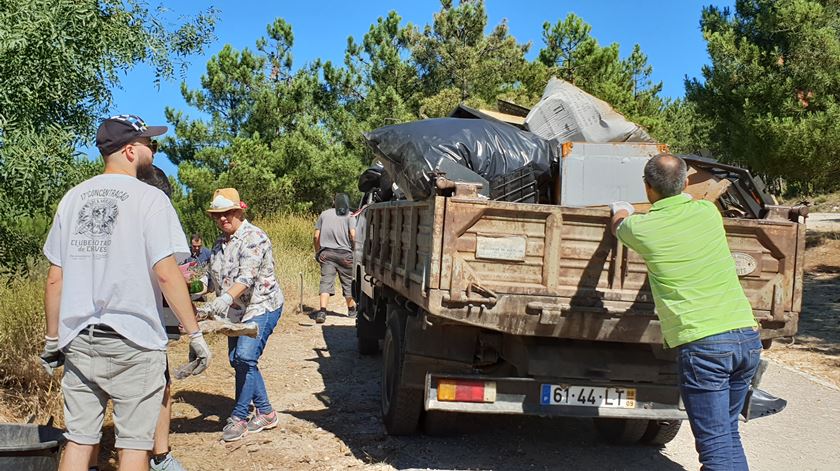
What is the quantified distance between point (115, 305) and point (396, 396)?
2.39 meters

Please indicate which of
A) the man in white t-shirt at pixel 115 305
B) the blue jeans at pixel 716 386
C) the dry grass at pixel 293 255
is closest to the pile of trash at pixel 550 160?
the blue jeans at pixel 716 386

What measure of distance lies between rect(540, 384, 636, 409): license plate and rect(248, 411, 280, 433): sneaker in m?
2.03

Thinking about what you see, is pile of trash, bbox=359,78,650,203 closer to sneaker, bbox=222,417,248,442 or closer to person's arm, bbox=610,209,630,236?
person's arm, bbox=610,209,630,236

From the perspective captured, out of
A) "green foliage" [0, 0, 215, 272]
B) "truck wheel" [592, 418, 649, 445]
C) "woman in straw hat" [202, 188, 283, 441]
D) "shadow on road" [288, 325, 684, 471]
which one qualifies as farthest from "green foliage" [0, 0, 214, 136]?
"truck wheel" [592, 418, 649, 445]

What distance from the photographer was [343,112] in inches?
902

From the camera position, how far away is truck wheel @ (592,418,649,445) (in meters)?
5.35

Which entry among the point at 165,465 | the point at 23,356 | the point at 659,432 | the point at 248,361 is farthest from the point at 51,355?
the point at 659,432

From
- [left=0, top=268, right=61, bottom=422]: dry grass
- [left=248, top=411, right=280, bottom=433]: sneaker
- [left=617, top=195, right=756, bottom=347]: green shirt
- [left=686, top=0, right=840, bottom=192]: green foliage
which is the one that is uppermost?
[left=686, top=0, right=840, bottom=192]: green foliage

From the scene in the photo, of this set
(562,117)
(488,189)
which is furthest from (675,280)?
(562,117)

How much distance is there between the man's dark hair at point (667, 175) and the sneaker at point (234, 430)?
3.14 m

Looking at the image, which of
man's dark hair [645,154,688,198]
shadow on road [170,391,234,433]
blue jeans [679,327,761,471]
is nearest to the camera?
blue jeans [679,327,761,471]

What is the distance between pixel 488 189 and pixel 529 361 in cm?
110

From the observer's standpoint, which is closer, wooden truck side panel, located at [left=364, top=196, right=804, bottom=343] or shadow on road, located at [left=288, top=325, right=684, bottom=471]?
wooden truck side panel, located at [left=364, top=196, right=804, bottom=343]

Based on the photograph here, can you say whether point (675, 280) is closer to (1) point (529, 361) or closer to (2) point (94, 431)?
(1) point (529, 361)
